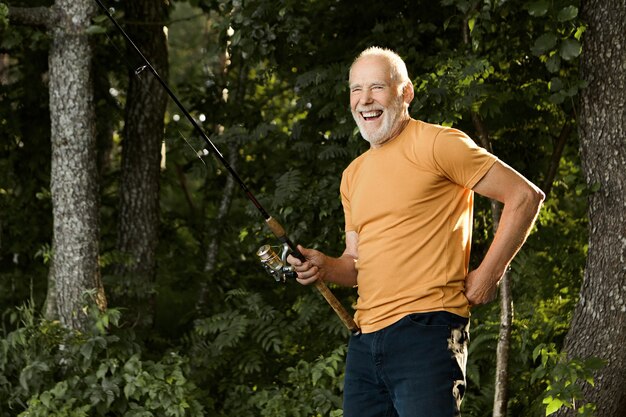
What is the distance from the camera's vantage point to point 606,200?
4.14m

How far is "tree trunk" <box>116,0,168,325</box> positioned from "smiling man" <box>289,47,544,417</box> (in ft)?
11.0

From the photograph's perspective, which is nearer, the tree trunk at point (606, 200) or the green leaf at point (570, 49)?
the green leaf at point (570, 49)

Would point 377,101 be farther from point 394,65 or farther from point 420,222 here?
point 420,222

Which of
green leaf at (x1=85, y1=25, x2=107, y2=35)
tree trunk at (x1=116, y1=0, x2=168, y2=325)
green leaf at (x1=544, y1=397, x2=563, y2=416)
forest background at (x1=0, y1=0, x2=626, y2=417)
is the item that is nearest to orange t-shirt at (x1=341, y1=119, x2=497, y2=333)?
green leaf at (x1=544, y1=397, x2=563, y2=416)

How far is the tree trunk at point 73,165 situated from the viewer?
5086 millimetres

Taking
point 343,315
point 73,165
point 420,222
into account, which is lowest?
point 343,315

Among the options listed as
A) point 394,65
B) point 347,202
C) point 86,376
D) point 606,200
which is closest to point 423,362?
point 347,202

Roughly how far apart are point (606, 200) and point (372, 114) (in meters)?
1.73

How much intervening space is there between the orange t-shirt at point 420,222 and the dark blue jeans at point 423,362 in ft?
0.13

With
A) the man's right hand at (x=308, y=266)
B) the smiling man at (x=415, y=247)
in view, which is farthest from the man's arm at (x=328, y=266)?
the smiling man at (x=415, y=247)

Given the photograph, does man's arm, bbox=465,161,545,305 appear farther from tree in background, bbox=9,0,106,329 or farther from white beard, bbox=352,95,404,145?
tree in background, bbox=9,0,106,329

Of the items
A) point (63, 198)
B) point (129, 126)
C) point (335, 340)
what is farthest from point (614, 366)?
point (129, 126)

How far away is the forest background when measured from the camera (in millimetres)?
4172

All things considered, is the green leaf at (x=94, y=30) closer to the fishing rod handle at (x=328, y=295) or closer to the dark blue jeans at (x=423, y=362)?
the fishing rod handle at (x=328, y=295)
